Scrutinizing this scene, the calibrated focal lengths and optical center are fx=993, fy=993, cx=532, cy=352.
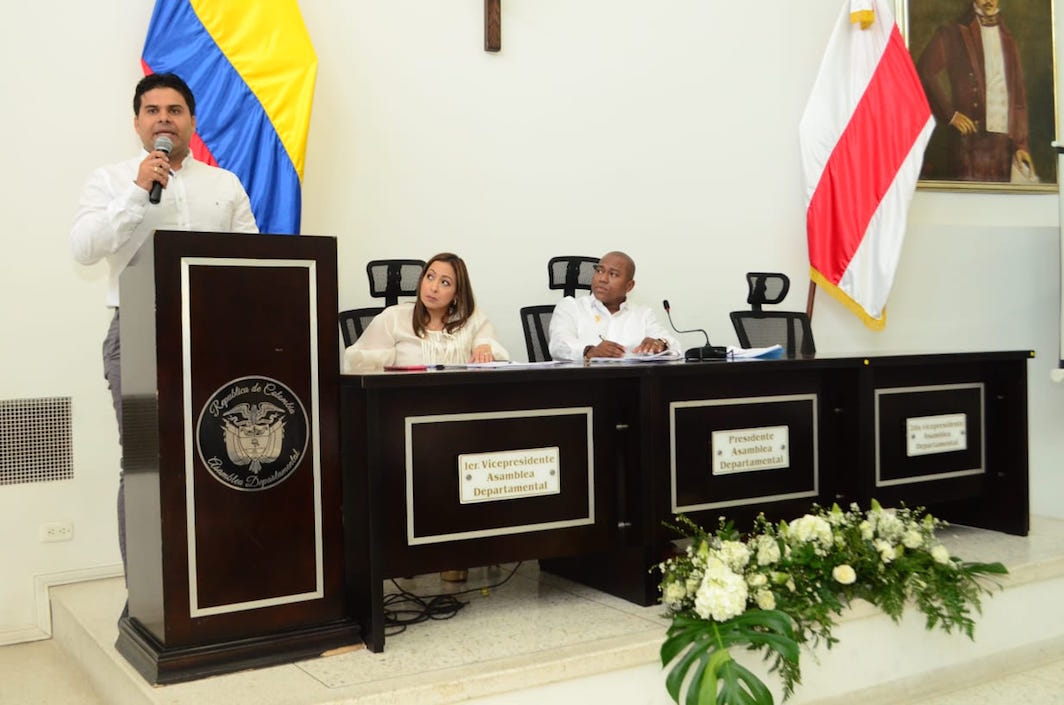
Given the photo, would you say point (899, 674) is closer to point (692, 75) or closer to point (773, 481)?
point (773, 481)

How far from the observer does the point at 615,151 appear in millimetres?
4598

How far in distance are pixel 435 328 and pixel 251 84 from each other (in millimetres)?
1262

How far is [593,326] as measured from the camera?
4008mm

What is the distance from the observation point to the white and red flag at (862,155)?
4957 mm

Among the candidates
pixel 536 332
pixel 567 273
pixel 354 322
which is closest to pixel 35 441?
pixel 354 322

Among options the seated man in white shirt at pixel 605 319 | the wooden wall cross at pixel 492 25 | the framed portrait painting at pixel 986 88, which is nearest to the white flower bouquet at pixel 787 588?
the seated man in white shirt at pixel 605 319

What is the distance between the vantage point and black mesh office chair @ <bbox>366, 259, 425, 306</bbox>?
340 centimetres

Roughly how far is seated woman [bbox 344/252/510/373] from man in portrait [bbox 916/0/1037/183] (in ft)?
10.8

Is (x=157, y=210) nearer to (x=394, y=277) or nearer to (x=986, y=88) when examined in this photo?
(x=394, y=277)

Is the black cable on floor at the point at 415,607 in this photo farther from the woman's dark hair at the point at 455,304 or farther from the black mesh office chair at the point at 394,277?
the black mesh office chair at the point at 394,277

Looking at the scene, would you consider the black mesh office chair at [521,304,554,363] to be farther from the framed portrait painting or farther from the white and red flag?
the framed portrait painting

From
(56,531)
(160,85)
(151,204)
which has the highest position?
(160,85)

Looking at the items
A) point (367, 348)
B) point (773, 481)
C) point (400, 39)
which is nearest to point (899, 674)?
point (773, 481)

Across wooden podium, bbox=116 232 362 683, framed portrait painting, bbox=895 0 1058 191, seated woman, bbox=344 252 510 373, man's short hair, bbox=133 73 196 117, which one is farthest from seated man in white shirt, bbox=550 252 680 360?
framed portrait painting, bbox=895 0 1058 191
